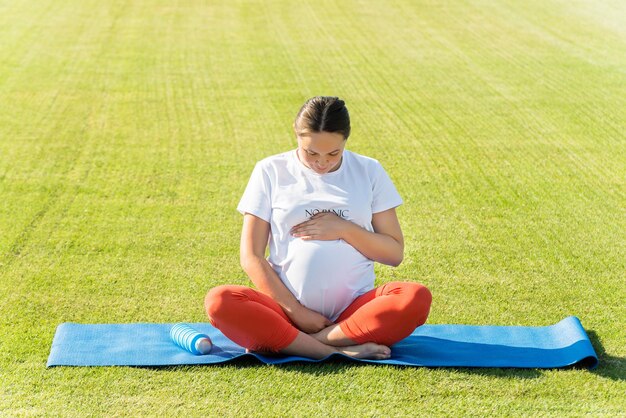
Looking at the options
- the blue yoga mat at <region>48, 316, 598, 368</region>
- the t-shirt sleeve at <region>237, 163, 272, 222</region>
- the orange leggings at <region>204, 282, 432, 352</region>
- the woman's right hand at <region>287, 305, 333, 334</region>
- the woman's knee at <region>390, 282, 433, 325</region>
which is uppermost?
the t-shirt sleeve at <region>237, 163, 272, 222</region>

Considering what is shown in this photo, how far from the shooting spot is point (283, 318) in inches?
137

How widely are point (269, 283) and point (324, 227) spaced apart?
309mm

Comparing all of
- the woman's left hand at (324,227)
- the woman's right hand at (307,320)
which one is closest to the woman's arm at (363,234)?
the woman's left hand at (324,227)

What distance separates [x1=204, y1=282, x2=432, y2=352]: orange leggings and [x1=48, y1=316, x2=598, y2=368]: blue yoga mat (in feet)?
0.28

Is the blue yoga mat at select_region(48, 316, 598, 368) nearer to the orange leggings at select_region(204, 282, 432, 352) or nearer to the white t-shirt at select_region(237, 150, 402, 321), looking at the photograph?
the orange leggings at select_region(204, 282, 432, 352)

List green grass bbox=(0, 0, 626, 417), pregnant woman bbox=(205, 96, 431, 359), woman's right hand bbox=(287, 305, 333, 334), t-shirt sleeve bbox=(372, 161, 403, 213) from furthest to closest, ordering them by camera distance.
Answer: t-shirt sleeve bbox=(372, 161, 403, 213), woman's right hand bbox=(287, 305, 333, 334), pregnant woman bbox=(205, 96, 431, 359), green grass bbox=(0, 0, 626, 417)

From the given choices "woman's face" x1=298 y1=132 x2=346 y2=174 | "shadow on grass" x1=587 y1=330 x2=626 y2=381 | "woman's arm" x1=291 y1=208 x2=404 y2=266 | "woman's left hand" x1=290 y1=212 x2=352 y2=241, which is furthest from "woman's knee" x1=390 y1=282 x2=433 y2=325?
"shadow on grass" x1=587 y1=330 x2=626 y2=381

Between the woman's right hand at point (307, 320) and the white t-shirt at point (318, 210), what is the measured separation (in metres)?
0.06

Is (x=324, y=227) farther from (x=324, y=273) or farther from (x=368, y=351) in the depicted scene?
(x=368, y=351)

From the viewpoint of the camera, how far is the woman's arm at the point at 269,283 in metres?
3.53

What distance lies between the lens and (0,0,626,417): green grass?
3311 mm

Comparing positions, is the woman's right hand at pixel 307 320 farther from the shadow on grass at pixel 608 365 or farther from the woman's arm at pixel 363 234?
the shadow on grass at pixel 608 365

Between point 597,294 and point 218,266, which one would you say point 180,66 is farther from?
point 597,294

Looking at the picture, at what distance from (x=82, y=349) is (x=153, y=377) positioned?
38 centimetres
